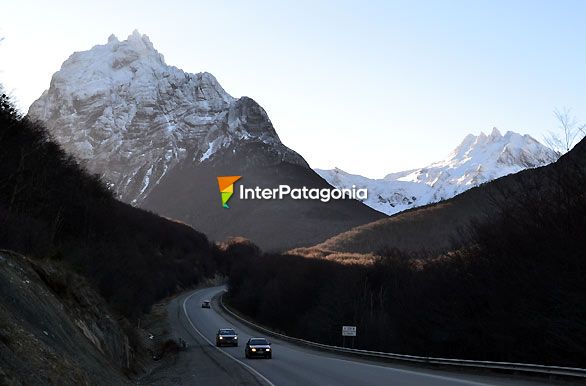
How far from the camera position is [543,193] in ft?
110

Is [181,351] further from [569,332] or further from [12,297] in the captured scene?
[12,297]

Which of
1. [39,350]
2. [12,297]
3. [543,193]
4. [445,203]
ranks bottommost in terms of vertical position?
[39,350]

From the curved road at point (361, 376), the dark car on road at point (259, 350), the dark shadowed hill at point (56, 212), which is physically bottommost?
the dark car on road at point (259, 350)

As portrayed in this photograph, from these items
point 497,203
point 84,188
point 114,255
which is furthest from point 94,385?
point 84,188

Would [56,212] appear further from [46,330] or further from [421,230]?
[421,230]

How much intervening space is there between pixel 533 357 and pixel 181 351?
27.0 metres

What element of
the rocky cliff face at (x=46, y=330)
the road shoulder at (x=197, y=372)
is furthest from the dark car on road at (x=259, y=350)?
the rocky cliff face at (x=46, y=330)

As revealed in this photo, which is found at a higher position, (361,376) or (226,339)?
(361,376)

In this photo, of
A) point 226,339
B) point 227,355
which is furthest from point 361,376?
point 226,339

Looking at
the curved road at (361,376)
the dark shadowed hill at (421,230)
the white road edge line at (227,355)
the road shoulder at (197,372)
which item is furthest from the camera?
the dark shadowed hill at (421,230)

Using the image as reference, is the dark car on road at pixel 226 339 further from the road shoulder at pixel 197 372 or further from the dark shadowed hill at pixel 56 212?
the dark shadowed hill at pixel 56 212

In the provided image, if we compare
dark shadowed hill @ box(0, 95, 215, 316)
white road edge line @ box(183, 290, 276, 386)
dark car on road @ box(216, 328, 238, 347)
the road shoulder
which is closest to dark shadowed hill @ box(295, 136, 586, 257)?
white road edge line @ box(183, 290, 276, 386)

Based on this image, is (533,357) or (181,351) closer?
(533,357)

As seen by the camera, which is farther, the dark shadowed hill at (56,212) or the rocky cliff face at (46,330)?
the dark shadowed hill at (56,212)
